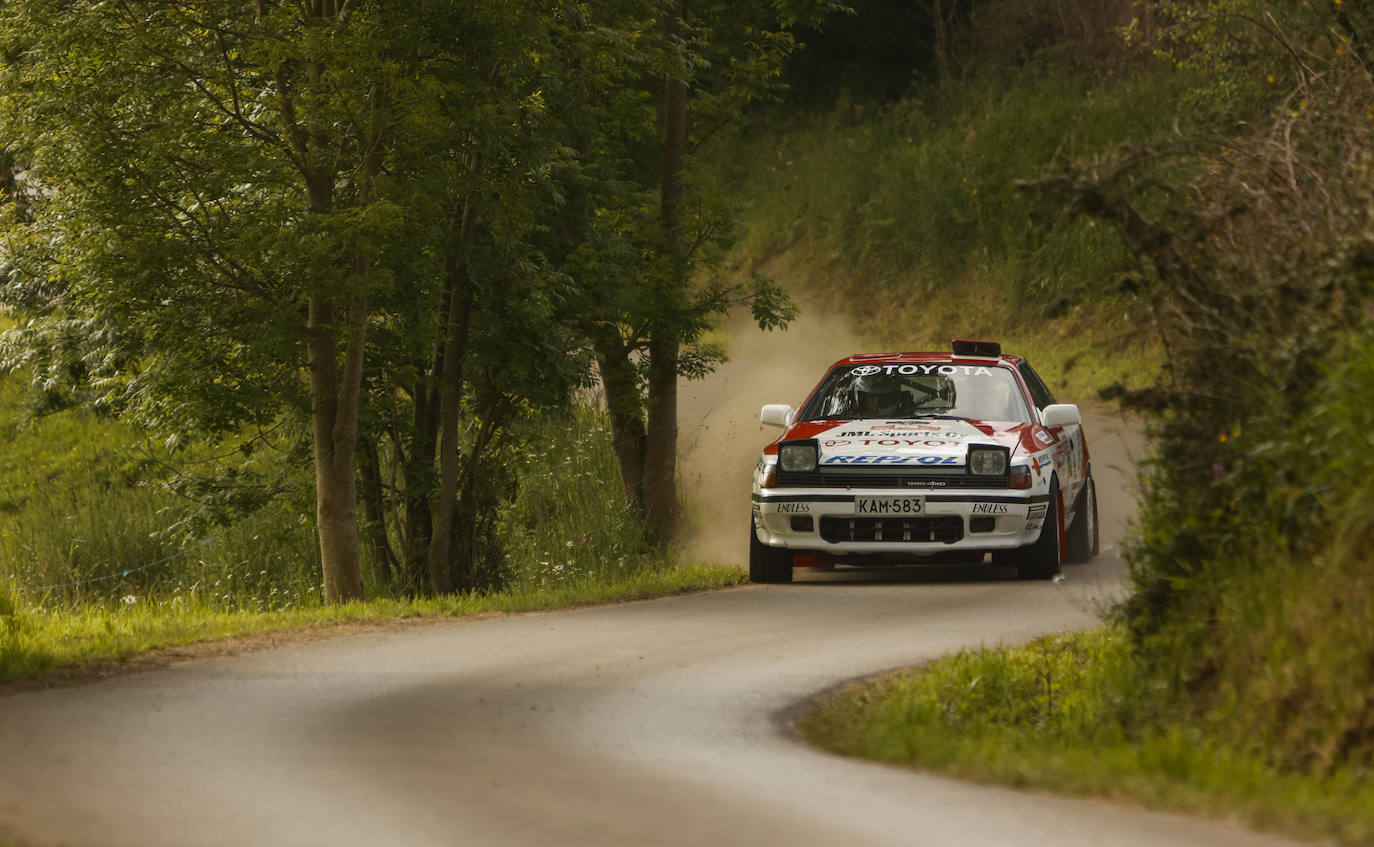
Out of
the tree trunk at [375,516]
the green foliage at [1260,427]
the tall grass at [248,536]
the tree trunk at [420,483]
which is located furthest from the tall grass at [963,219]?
the green foliage at [1260,427]

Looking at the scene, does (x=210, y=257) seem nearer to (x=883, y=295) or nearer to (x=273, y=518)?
(x=273, y=518)

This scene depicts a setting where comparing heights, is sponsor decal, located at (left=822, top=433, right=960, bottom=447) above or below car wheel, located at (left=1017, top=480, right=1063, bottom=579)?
above

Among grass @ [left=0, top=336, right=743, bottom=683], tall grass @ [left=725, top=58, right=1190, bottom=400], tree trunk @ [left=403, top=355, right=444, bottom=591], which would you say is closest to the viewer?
grass @ [left=0, top=336, right=743, bottom=683]

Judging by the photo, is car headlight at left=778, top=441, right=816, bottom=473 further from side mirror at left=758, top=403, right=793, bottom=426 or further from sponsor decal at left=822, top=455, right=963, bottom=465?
side mirror at left=758, top=403, right=793, bottom=426

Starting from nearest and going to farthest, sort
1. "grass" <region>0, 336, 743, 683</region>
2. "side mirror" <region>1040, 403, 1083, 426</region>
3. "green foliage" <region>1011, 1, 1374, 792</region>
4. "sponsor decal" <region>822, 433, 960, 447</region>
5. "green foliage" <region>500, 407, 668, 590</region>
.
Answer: "green foliage" <region>1011, 1, 1374, 792</region> → "grass" <region>0, 336, 743, 683</region> → "sponsor decal" <region>822, 433, 960, 447</region> → "side mirror" <region>1040, 403, 1083, 426</region> → "green foliage" <region>500, 407, 668, 590</region>

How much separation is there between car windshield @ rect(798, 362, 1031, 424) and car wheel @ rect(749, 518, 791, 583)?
1222 millimetres

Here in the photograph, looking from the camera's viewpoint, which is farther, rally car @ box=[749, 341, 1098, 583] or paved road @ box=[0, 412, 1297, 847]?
rally car @ box=[749, 341, 1098, 583]

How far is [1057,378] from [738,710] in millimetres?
21267

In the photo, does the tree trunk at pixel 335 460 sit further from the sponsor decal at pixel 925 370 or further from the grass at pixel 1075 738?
the grass at pixel 1075 738

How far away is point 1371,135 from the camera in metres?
8.13

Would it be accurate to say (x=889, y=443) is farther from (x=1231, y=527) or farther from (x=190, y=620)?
(x=1231, y=527)

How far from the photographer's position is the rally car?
1359 cm

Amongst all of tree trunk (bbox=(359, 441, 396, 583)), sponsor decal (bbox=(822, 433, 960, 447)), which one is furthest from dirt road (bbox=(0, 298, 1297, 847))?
tree trunk (bbox=(359, 441, 396, 583))

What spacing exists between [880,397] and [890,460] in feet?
4.53
